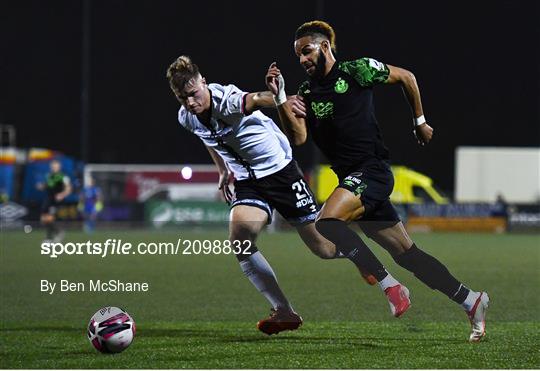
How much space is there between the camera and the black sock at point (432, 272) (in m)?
7.06

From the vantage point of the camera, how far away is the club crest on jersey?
6871 millimetres

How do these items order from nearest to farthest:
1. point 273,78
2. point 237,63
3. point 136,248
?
point 273,78 → point 237,63 → point 136,248

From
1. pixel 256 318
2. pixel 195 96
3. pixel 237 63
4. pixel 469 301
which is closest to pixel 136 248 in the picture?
pixel 237 63

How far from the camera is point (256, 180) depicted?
755cm

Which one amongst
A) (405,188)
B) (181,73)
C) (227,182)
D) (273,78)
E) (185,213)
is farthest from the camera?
(405,188)

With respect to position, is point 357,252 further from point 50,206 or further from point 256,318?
point 50,206

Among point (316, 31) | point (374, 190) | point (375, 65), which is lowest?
point (374, 190)

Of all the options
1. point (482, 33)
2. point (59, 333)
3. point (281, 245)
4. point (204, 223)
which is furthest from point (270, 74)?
point (204, 223)

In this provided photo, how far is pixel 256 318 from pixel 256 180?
164cm

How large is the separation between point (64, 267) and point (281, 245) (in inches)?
241

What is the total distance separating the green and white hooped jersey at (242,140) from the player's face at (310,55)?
673 millimetres

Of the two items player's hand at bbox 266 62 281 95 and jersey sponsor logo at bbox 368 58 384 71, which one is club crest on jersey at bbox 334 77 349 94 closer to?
jersey sponsor logo at bbox 368 58 384 71

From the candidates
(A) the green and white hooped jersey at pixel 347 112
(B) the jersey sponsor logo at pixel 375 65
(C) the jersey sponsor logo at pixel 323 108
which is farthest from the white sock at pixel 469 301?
(B) the jersey sponsor logo at pixel 375 65

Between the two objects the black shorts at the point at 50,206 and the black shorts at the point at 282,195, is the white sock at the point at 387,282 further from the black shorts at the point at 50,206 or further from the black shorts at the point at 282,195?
the black shorts at the point at 50,206
